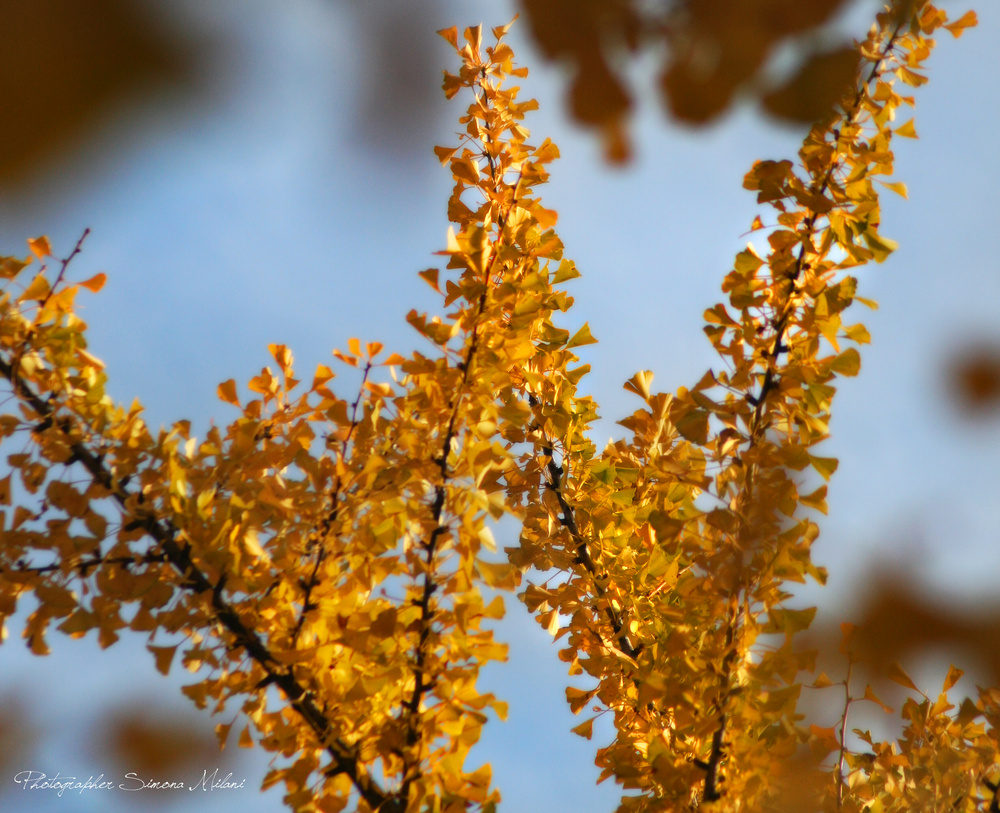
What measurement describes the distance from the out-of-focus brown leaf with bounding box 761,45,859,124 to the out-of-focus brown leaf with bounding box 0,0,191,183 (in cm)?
44

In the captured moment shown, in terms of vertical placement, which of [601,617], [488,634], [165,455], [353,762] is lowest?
[353,762]

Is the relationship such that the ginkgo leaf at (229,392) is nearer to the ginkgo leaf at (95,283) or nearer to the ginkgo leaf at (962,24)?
the ginkgo leaf at (95,283)

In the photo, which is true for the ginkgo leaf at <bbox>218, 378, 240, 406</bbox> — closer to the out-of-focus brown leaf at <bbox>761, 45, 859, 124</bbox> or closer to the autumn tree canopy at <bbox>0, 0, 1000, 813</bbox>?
the autumn tree canopy at <bbox>0, 0, 1000, 813</bbox>

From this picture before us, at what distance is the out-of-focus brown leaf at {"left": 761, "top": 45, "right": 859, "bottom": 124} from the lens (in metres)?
0.56

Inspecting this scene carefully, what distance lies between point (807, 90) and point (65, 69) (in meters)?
0.52

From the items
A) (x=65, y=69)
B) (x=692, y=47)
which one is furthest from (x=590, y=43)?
(x=65, y=69)

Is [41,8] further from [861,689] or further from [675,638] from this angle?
[861,689]

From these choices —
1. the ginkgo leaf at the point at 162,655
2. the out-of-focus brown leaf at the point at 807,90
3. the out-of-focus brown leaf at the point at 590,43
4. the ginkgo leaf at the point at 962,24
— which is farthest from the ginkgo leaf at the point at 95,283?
the ginkgo leaf at the point at 962,24

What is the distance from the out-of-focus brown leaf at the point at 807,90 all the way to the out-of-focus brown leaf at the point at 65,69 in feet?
1.45

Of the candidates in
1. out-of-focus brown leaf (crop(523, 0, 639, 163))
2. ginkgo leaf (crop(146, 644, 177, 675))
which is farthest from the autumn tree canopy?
out-of-focus brown leaf (crop(523, 0, 639, 163))

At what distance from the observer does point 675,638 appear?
93 cm

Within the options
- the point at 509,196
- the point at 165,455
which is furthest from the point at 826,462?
the point at 165,455

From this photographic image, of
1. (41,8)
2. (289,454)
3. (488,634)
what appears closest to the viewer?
(41,8)

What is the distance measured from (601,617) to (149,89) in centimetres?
101
